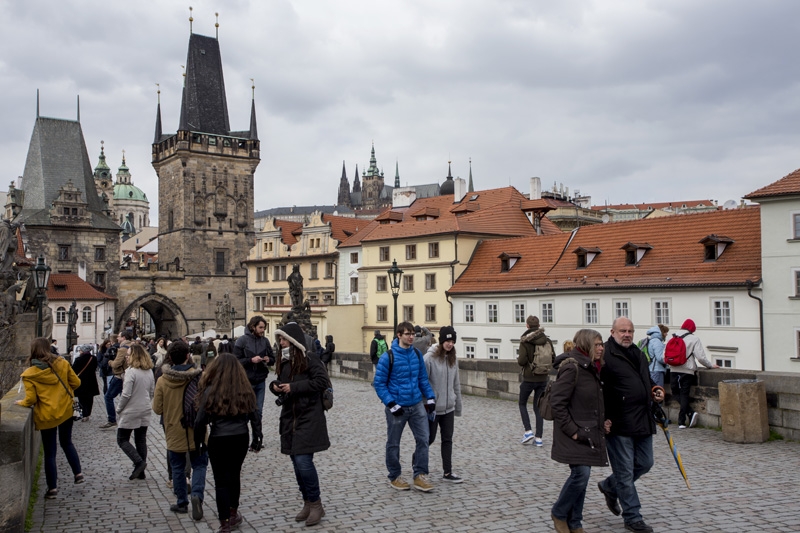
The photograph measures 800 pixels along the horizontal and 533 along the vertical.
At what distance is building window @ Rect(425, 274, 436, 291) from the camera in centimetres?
4189

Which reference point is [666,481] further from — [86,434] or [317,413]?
[86,434]

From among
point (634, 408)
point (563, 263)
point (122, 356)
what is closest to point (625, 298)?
point (563, 263)

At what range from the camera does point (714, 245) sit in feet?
98.5

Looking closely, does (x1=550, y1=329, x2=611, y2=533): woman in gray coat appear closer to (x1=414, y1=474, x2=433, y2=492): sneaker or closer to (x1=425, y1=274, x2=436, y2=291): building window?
(x1=414, y1=474, x2=433, y2=492): sneaker

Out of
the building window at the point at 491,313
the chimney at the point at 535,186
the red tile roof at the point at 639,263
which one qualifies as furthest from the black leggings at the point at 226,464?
the chimney at the point at 535,186

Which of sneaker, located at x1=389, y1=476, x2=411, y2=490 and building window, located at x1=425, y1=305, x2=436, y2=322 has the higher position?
building window, located at x1=425, y1=305, x2=436, y2=322

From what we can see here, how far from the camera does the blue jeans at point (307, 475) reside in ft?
21.2

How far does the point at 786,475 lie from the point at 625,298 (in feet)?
81.0

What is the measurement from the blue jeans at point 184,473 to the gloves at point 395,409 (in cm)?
177

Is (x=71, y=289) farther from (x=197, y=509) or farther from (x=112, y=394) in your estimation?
(x=197, y=509)

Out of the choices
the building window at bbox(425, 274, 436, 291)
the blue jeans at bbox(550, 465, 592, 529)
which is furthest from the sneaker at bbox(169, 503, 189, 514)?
the building window at bbox(425, 274, 436, 291)

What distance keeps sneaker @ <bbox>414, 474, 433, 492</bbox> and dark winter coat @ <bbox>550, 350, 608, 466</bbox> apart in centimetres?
203

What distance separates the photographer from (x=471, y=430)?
37.7 ft

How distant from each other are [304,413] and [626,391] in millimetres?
2606
